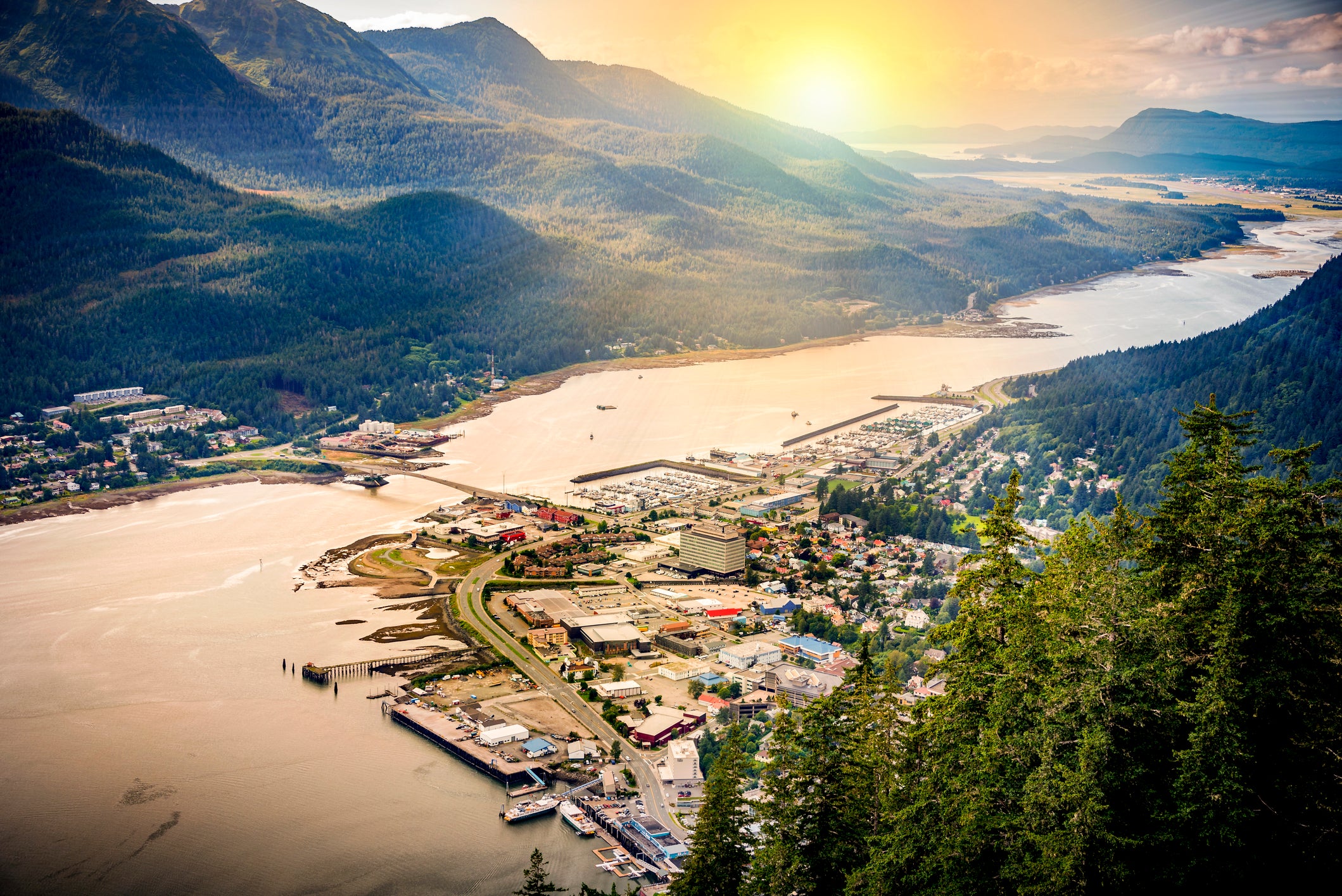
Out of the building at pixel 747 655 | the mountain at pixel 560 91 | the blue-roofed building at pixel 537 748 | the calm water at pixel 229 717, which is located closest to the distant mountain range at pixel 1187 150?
the calm water at pixel 229 717

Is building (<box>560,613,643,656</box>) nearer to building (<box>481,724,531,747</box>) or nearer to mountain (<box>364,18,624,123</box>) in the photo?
building (<box>481,724,531,747</box>)

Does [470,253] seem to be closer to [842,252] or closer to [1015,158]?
[842,252]

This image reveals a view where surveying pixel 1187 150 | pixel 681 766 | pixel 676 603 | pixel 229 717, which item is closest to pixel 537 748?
pixel 681 766

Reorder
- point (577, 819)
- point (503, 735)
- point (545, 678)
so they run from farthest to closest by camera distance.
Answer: point (545, 678) → point (503, 735) → point (577, 819)

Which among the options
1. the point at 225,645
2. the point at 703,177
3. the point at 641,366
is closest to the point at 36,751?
the point at 225,645

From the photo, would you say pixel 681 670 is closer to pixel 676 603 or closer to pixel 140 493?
pixel 676 603

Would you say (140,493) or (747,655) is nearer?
(747,655)

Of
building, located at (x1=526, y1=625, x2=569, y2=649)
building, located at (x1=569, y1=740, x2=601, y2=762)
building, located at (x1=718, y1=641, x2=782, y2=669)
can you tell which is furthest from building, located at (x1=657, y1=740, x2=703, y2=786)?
building, located at (x1=526, y1=625, x2=569, y2=649)
